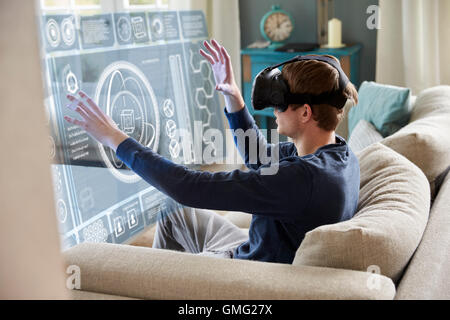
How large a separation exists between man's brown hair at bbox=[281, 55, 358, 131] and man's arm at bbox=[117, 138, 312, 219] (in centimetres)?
22

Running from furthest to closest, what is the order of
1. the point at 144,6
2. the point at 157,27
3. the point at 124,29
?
the point at 144,6, the point at 157,27, the point at 124,29

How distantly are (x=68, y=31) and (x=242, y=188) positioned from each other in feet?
4.08

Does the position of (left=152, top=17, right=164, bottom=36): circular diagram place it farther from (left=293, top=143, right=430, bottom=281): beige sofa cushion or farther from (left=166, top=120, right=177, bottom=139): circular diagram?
(left=293, top=143, right=430, bottom=281): beige sofa cushion

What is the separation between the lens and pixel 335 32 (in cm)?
396

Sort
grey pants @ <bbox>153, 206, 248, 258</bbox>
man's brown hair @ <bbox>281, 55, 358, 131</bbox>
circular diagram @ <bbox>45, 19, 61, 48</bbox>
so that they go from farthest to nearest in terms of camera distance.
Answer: circular diagram @ <bbox>45, 19, 61, 48</bbox> → grey pants @ <bbox>153, 206, 248, 258</bbox> → man's brown hair @ <bbox>281, 55, 358, 131</bbox>

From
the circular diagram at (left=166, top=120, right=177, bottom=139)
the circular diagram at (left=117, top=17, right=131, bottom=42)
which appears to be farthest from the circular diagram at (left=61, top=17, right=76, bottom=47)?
the circular diagram at (left=166, top=120, right=177, bottom=139)

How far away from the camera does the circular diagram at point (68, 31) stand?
6.97ft

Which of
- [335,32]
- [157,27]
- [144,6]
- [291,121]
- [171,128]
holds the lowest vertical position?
[171,128]

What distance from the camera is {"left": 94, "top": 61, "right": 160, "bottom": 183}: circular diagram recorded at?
2.40 m

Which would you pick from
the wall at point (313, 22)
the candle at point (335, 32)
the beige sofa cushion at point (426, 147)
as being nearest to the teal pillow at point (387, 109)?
the beige sofa cushion at point (426, 147)

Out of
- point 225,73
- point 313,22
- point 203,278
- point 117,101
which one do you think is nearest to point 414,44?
point 313,22

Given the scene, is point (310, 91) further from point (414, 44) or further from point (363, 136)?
point (414, 44)

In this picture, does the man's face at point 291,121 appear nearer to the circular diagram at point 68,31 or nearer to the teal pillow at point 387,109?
the circular diagram at point 68,31

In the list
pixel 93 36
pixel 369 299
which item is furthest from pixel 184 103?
pixel 369 299
